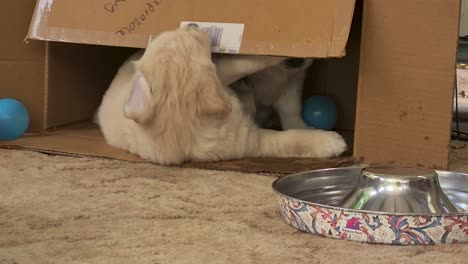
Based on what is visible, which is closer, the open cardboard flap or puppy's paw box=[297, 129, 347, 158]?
the open cardboard flap

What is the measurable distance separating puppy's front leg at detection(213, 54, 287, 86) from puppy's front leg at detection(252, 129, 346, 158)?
18 centimetres

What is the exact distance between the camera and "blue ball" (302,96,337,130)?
2.09m

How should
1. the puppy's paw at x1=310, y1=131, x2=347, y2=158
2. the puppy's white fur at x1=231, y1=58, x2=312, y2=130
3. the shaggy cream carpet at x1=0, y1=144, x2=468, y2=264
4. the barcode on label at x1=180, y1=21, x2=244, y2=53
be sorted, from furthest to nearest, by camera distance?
1. the puppy's white fur at x1=231, y1=58, x2=312, y2=130
2. the puppy's paw at x1=310, y1=131, x2=347, y2=158
3. the barcode on label at x1=180, y1=21, x2=244, y2=53
4. the shaggy cream carpet at x1=0, y1=144, x2=468, y2=264

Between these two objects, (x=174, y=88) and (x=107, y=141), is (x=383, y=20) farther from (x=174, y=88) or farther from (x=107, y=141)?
(x=107, y=141)

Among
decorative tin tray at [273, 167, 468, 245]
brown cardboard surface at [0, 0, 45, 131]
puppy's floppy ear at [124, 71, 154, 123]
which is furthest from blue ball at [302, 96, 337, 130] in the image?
decorative tin tray at [273, 167, 468, 245]

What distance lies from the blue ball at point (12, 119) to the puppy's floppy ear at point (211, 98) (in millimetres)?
614

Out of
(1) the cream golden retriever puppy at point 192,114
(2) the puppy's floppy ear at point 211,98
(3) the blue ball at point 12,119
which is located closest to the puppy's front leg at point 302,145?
(1) the cream golden retriever puppy at point 192,114

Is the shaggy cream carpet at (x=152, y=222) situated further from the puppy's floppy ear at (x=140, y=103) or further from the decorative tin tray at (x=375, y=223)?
the puppy's floppy ear at (x=140, y=103)

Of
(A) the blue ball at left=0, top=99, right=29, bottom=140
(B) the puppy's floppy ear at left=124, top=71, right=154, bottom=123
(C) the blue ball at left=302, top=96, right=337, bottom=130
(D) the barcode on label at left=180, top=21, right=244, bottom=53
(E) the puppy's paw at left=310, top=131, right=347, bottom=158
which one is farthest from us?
(C) the blue ball at left=302, top=96, right=337, bottom=130

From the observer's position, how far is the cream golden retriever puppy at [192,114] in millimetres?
1524

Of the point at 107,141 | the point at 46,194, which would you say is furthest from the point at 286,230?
the point at 107,141

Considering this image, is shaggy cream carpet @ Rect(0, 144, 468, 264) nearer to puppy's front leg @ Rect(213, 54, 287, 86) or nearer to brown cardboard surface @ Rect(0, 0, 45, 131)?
puppy's front leg @ Rect(213, 54, 287, 86)

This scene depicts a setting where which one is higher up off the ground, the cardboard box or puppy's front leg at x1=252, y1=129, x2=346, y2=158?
the cardboard box

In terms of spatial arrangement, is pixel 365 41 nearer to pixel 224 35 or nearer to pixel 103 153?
pixel 224 35
